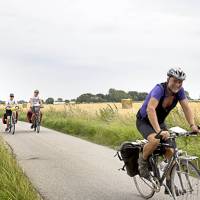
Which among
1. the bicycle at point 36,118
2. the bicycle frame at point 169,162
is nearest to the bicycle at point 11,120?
the bicycle at point 36,118

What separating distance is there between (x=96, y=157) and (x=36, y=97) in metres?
11.6

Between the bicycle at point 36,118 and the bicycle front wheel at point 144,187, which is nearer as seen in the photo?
the bicycle front wheel at point 144,187

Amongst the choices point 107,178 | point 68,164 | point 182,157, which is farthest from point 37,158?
point 182,157

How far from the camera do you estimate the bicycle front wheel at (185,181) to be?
6.54 meters

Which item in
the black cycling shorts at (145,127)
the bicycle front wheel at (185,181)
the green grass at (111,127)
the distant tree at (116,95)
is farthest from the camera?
the distant tree at (116,95)

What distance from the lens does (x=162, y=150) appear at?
23.8 feet

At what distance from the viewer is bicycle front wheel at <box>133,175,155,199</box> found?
785cm

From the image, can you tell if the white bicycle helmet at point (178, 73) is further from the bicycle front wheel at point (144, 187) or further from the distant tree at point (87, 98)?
the distant tree at point (87, 98)

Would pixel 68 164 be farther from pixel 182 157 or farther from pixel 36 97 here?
pixel 36 97

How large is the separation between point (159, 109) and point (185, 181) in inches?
43.5

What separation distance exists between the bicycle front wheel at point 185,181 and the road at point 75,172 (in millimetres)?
1153

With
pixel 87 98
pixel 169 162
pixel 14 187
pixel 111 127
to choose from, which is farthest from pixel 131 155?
pixel 87 98

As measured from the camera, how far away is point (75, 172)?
34.1ft

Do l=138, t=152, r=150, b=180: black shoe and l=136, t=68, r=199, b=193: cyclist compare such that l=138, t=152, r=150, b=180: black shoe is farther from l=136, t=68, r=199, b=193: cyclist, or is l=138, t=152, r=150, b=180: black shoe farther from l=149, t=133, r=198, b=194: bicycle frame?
l=149, t=133, r=198, b=194: bicycle frame
